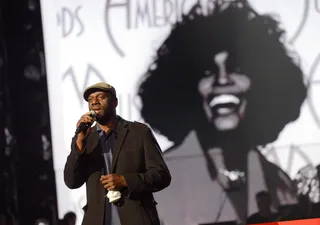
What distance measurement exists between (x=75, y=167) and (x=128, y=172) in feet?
0.77

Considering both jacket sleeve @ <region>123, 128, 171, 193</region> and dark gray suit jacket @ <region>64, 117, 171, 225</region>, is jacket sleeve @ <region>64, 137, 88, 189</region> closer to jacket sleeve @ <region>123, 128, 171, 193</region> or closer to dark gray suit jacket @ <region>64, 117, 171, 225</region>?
dark gray suit jacket @ <region>64, 117, 171, 225</region>

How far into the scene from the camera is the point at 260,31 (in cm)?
404

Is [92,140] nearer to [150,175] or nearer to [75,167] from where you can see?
[75,167]

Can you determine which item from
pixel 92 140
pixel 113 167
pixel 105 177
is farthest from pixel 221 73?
pixel 105 177

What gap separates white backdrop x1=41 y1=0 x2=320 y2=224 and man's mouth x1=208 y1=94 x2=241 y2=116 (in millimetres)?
379

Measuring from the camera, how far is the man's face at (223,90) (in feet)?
13.1

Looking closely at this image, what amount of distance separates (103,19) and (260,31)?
115cm

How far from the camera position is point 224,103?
13.1 ft

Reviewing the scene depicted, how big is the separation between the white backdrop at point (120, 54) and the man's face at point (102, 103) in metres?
1.42

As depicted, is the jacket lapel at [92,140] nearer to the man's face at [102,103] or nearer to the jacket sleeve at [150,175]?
the man's face at [102,103]

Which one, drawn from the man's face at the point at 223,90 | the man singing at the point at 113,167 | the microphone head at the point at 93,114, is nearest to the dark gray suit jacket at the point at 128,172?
the man singing at the point at 113,167

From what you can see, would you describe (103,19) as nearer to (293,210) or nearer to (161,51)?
(161,51)

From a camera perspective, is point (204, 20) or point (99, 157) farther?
point (204, 20)

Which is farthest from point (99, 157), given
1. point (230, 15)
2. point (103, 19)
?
point (230, 15)
